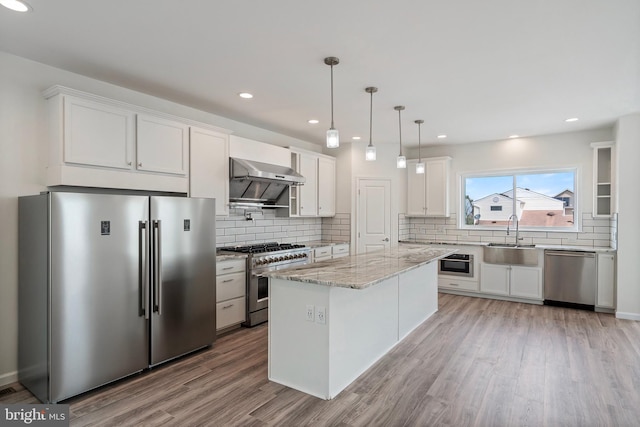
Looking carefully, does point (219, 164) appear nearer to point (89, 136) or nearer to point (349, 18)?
point (89, 136)

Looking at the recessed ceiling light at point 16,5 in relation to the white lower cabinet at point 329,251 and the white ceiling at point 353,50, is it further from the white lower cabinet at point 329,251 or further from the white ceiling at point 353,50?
the white lower cabinet at point 329,251

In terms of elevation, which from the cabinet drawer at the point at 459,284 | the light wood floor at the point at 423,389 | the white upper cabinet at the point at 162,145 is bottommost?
the light wood floor at the point at 423,389

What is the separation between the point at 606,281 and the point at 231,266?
4.98m

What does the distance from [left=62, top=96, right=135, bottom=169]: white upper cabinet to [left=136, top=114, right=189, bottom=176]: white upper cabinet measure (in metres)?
0.09

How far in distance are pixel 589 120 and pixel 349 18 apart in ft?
13.6

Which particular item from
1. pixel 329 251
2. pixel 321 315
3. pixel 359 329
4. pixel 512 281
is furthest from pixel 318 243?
pixel 321 315

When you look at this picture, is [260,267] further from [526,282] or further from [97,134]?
[526,282]

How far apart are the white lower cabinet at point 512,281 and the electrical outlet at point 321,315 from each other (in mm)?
4072

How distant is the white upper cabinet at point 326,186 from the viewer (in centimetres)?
579

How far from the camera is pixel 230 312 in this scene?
157 inches

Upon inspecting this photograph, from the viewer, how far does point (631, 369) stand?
308 centimetres

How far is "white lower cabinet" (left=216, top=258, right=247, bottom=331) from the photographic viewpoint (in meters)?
3.85

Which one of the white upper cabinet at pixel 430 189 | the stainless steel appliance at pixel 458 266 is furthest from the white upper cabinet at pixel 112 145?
the stainless steel appliance at pixel 458 266

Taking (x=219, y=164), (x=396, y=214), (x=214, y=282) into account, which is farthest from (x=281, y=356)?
(x=396, y=214)
